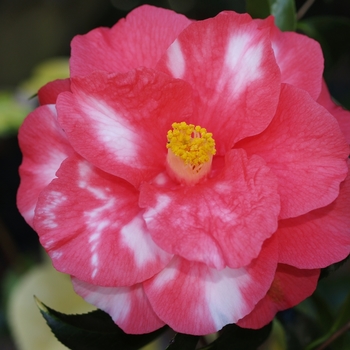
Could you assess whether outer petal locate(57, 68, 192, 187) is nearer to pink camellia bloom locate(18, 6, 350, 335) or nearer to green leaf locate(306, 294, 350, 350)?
pink camellia bloom locate(18, 6, 350, 335)

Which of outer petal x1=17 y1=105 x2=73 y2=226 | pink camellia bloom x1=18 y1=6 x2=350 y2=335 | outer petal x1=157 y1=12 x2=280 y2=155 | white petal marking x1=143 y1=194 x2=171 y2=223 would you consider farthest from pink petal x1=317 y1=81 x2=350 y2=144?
outer petal x1=17 y1=105 x2=73 y2=226

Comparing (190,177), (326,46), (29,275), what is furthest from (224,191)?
(29,275)

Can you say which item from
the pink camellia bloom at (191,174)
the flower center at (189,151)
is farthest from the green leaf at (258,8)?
the flower center at (189,151)

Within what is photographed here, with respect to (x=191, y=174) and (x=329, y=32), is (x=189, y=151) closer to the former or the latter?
(x=191, y=174)

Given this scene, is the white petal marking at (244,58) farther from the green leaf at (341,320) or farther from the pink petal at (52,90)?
the green leaf at (341,320)

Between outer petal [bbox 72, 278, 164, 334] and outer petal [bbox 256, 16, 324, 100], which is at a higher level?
outer petal [bbox 256, 16, 324, 100]

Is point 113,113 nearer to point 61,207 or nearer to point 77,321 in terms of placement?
point 61,207

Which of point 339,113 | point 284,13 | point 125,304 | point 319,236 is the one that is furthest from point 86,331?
point 284,13
